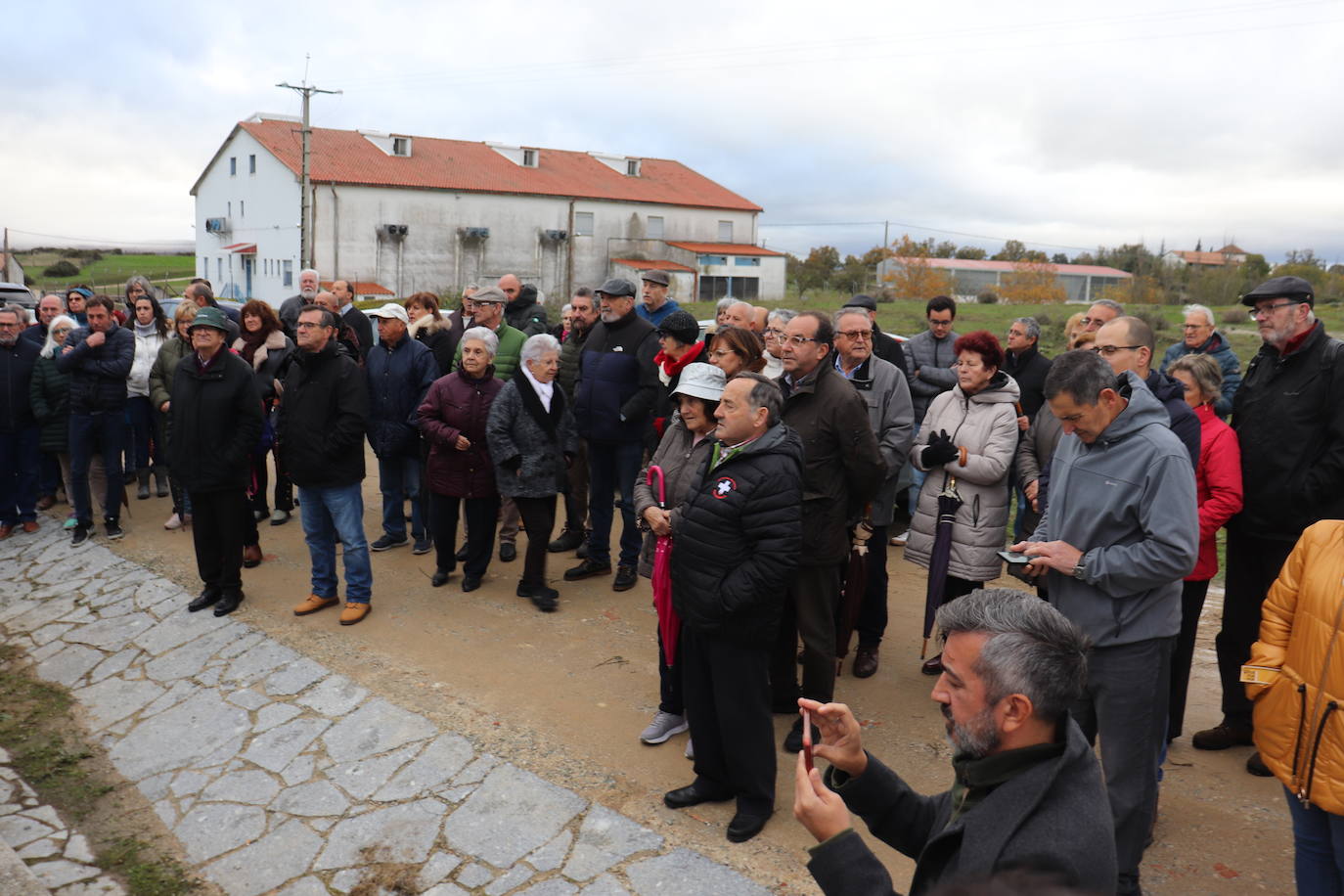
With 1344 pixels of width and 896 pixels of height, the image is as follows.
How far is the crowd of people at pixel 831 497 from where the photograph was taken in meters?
2.13

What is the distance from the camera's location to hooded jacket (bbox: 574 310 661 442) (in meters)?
6.65

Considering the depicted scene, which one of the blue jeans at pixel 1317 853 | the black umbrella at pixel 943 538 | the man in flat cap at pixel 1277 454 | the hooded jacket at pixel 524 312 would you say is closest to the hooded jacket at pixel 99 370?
the hooded jacket at pixel 524 312

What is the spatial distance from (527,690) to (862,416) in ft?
7.90

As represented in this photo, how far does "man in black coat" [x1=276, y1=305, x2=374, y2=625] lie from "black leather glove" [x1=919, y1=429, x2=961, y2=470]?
3549 millimetres

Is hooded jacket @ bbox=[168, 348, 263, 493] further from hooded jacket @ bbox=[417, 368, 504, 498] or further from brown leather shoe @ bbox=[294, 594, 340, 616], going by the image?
hooded jacket @ bbox=[417, 368, 504, 498]

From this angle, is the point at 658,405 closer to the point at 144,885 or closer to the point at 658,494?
the point at 658,494

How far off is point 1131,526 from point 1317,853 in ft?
3.70

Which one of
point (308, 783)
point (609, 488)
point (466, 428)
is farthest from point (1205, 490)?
point (308, 783)

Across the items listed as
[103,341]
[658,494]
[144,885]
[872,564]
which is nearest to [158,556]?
[103,341]

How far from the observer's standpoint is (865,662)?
5441mm

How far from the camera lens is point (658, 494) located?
15.1 ft

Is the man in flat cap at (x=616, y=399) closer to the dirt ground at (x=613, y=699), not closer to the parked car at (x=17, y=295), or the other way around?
the dirt ground at (x=613, y=699)

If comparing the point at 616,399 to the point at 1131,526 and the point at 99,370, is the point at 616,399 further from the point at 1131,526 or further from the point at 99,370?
the point at 99,370

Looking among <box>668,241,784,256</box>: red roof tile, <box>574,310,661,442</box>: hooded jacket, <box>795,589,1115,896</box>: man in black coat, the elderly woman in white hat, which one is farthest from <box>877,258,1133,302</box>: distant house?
<box>795,589,1115,896</box>: man in black coat
